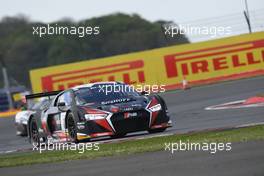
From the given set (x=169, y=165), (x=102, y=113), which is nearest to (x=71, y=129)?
(x=102, y=113)

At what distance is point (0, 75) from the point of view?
52.8m

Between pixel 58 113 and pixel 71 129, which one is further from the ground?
pixel 58 113

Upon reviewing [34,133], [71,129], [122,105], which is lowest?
[34,133]

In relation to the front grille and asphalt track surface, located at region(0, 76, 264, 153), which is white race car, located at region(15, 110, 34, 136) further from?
the front grille

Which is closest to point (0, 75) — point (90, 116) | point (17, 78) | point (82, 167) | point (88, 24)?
point (17, 78)

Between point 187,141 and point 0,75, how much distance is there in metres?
42.5

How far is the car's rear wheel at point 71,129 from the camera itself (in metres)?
14.6

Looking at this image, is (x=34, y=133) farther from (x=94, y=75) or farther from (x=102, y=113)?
(x=94, y=75)

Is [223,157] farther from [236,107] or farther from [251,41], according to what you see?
[251,41]

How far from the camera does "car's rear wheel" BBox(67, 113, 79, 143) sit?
14.6 metres

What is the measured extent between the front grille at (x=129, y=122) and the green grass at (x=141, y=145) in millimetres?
961

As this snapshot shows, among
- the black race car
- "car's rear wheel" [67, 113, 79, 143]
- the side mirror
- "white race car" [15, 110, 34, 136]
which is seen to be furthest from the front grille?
"white race car" [15, 110, 34, 136]

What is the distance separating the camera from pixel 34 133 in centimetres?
1702

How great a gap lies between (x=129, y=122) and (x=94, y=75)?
18.1m
